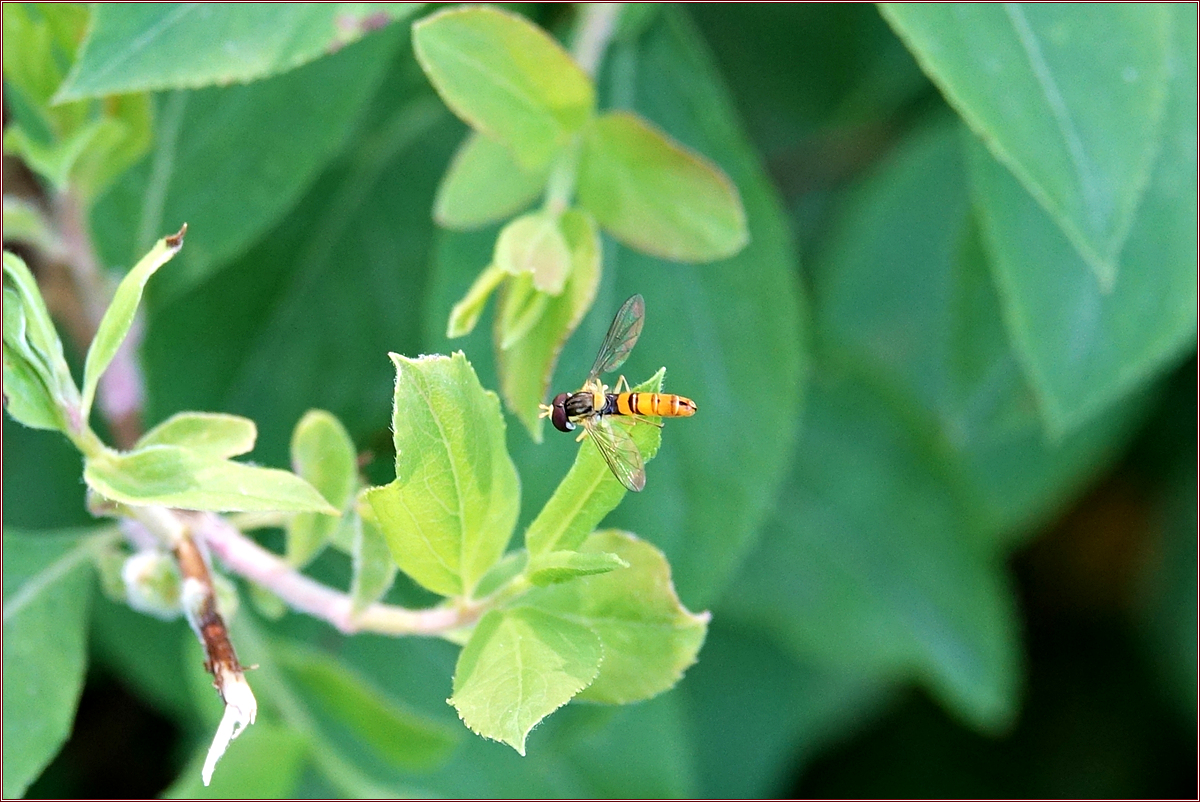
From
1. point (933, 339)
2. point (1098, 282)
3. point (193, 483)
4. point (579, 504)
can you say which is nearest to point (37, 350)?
point (193, 483)

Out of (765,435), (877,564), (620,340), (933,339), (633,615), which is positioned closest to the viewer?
(633,615)

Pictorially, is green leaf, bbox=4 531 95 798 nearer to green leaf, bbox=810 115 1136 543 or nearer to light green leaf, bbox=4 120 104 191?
light green leaf, bbox=4 120 104 191

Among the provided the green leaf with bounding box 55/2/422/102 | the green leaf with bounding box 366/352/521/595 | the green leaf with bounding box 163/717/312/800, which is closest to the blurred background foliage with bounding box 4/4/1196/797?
the green leaf with bounding box 163/717/312/800

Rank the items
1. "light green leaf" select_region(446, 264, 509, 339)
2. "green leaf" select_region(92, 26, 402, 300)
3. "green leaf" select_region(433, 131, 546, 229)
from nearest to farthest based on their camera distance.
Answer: "light green leaf" select_region(446, 264, 509, 339), "green leaf" select_region(433, 131, 546, 229), "green leaf" select_region(92, 26, 402, 300)

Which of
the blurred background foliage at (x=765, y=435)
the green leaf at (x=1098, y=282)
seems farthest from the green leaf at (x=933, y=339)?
the green leaf at (x=1098, y=282)

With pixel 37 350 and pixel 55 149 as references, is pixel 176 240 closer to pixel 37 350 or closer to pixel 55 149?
pixel 37 350
